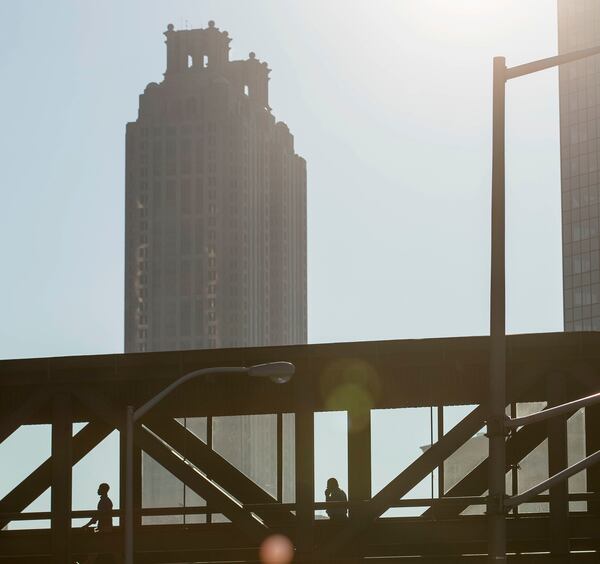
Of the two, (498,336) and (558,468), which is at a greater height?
(498,336)

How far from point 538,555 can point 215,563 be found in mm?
6750

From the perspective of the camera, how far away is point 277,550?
92.0 ft

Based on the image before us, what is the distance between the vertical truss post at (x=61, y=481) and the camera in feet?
94.2

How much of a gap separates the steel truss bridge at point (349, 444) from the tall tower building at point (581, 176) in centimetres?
13995

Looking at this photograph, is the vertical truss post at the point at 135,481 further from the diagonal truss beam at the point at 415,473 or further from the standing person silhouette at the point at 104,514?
the diagonal truss beam at the point at 415,473

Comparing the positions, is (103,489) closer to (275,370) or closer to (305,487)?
(305,487)

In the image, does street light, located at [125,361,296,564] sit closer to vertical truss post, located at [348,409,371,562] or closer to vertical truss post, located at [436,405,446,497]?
vertical truss post, located at [348,409,371,562]

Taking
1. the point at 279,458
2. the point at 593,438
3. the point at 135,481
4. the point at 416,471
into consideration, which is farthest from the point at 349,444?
the point at 135,481

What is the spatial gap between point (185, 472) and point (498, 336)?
10644 millimetres

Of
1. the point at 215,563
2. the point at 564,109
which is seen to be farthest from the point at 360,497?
the point at 564,109

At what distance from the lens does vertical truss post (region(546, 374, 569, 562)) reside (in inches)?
1064

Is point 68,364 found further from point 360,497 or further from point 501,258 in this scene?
point 501,258

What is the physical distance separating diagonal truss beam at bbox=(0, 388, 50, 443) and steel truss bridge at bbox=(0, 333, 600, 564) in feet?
0.11

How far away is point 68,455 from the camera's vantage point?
94.6ft
